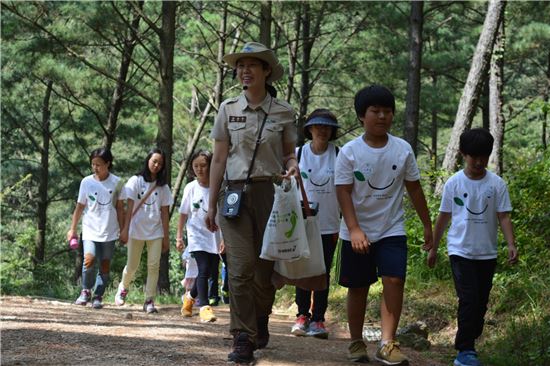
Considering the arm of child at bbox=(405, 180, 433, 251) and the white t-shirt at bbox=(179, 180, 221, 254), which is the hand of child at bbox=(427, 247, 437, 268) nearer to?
the arm of child at bbox=(405, 180, 433, 251)

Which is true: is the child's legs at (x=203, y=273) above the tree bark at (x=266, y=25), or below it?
below

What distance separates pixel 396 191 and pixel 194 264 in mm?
4751

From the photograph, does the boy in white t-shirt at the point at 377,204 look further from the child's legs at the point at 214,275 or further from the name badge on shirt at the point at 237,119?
the child's legs at the point at 214,275

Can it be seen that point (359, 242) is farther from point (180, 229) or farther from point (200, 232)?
point (180, 229)

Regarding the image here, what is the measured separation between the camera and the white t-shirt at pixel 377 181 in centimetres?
572

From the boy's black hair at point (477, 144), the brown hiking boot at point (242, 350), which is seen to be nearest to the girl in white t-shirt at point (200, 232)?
the brown hiking boot at point (242, 350)

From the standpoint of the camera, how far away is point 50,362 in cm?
517

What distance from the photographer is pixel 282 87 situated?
21.5 meters

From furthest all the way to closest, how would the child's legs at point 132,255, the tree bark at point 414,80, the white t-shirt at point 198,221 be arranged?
the tree bark at point 414,80
the child's legs at point 132,255
the white t-shirt at point 198,221

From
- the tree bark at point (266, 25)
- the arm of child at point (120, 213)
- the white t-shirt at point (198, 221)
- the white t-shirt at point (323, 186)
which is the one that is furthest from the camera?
the tree bark at point (266, 25)

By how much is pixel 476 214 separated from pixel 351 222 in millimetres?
1059

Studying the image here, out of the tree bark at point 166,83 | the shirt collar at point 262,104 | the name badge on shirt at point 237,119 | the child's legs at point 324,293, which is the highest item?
the tree bark at point 166,83

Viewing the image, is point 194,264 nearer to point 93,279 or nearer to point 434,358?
point 93,279

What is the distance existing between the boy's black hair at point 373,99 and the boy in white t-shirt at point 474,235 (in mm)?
725
